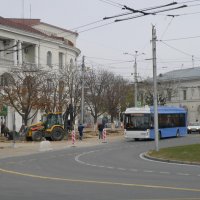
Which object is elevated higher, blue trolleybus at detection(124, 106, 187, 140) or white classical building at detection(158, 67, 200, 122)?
white classical building at detection(158, 67, 200, 122)

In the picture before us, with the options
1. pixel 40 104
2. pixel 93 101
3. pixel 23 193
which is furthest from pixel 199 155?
pixel 93 101

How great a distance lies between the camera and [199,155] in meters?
25.0

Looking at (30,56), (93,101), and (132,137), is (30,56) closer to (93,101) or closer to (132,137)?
(93,101)

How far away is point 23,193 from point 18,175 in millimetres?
5323

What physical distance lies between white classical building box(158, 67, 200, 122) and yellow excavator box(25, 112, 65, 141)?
6448 centimetres

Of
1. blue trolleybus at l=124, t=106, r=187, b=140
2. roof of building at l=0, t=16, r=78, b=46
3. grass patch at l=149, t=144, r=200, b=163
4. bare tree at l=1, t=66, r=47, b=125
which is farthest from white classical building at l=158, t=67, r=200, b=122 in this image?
grass patch at l=149, t=144, r=200, b=163

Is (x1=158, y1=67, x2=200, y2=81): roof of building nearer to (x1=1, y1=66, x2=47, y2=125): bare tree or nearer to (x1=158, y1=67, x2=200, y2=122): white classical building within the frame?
(x1=158, y1=67, x2=200, y2=122): white classical building

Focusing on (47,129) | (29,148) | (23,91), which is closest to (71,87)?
(23,91)

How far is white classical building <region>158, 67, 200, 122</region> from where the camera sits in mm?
111688

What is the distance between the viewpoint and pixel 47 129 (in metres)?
47.0

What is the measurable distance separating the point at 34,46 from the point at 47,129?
23.5m

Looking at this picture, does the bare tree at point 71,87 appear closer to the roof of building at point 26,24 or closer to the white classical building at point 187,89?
the roof of building at point 26,24

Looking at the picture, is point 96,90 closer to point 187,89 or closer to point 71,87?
point 71,87

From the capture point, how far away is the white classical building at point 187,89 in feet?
366
